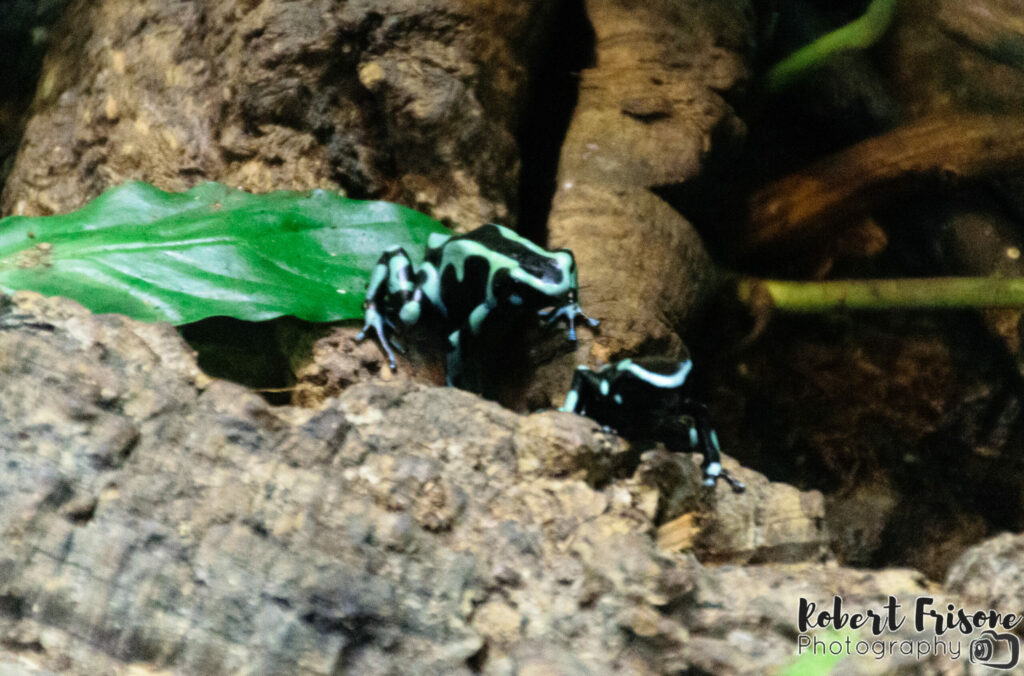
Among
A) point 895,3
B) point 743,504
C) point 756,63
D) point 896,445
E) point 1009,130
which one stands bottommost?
point 896,445

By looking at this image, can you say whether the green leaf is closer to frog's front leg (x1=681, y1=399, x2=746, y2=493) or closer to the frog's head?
the frog's head

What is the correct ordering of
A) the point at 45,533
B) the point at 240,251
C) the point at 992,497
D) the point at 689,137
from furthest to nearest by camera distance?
the point at 689,137 < the point at 992,497 < the point at 240,251 < the point at 45,533

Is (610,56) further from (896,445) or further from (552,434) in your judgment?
(552,434)

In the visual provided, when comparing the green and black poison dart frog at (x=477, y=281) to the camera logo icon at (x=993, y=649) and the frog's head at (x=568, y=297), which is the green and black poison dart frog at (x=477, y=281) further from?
the camera logo icon at (x=993, y=649)

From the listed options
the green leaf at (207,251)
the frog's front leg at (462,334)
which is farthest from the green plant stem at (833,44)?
the green leaf at (207,251)

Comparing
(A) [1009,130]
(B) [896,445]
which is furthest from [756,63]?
(B) [896,445]
